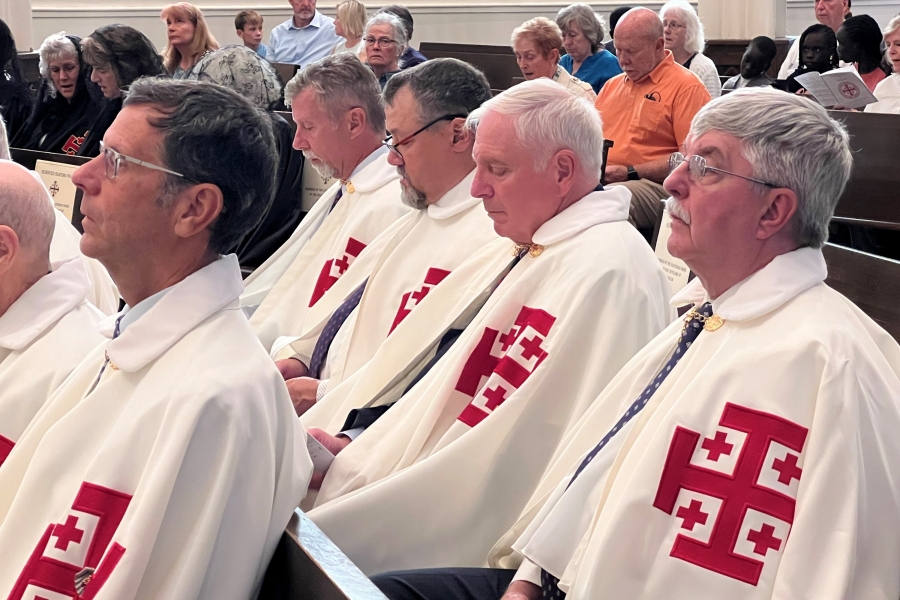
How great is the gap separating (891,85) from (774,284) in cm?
510

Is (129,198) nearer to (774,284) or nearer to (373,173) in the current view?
(774,284)

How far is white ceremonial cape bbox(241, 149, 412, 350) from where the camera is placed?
4.38 m

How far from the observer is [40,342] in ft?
8.14

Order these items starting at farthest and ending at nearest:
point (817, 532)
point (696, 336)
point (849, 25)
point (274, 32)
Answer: point (274, 32) < point (849, 25) < point (696, 336) < point (817, 532)

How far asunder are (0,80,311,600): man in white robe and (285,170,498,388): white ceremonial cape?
4.96 feet

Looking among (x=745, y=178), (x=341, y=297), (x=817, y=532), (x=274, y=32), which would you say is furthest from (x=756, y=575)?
(x=274, y=32)

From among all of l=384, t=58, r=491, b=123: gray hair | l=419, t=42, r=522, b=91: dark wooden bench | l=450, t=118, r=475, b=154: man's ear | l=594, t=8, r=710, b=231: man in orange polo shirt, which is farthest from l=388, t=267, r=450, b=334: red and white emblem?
l=419, t=42, r=522, b=91: dark wooden bench

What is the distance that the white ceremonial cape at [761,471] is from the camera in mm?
1827

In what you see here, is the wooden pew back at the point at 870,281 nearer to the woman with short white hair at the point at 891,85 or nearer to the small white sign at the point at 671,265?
the small white sign at the point at 671,265

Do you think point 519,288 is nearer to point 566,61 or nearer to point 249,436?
point 249,436

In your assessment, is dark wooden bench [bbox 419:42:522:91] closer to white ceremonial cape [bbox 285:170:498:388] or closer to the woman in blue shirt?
the woman in blue shirt

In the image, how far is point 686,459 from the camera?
6.54 ft

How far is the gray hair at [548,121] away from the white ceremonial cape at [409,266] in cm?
70

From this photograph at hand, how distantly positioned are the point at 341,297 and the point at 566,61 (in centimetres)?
495
